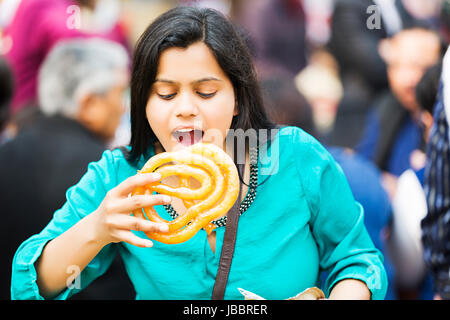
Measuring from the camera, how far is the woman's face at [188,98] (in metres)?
1.65

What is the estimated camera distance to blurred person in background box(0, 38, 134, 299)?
2.56 meters

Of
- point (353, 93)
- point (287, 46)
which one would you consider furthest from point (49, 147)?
point (287, 46)

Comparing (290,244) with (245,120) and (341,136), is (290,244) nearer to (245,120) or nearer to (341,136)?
(245,120)

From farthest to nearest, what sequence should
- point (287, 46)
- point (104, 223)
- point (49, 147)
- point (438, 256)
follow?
point (287, 46) < point (49, 147) < point (438, 256) < point (104, 223)

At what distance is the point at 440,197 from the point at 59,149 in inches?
64.0

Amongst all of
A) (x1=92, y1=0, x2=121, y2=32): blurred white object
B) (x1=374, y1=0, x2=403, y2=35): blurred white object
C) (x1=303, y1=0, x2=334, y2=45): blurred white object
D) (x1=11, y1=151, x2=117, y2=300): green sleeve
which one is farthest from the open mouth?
(x1=303, y1=0, x2=334, y2=45): blurred white object

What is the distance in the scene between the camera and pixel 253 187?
5.93 ft

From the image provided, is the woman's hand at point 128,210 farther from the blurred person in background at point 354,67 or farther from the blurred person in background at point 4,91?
the blurred person in background at point 354,67

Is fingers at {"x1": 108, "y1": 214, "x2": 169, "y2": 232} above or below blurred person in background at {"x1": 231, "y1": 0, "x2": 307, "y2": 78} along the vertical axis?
below

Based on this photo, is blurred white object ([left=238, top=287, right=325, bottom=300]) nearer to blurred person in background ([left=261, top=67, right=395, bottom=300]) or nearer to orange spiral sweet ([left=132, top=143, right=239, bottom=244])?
orange spiral sweet ([left=132, top=143, right=239, bottom=244])

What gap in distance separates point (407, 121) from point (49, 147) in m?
2.16

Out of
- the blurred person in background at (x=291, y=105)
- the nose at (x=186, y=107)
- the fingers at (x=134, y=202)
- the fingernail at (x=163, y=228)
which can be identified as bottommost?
the fingernail at (x=163, y=228)

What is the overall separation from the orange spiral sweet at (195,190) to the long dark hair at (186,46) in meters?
0.23

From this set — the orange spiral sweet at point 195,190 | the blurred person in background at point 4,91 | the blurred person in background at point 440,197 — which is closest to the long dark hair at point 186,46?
the orange spiral sweet at point 195,190
